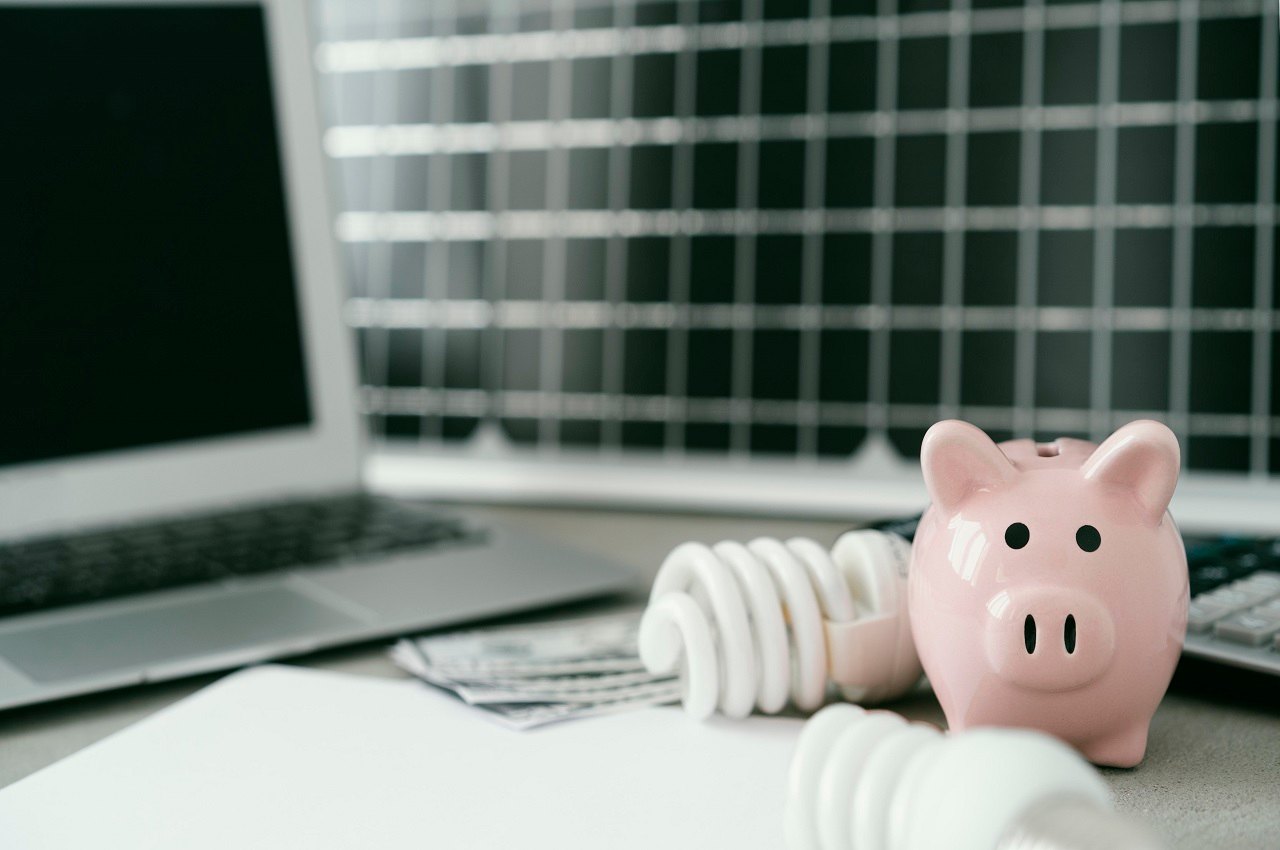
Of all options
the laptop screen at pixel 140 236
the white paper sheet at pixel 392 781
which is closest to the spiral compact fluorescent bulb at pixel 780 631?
the white paper sheet at pixel 392 781

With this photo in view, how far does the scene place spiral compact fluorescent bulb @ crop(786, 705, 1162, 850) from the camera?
12.0 inches

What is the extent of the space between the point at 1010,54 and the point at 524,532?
1.93 ft

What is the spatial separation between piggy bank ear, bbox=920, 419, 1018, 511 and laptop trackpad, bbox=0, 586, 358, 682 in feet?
1.21

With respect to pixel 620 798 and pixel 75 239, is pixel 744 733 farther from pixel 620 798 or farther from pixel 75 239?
pixel 75 239

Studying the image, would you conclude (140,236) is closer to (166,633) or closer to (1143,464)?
(166,633)

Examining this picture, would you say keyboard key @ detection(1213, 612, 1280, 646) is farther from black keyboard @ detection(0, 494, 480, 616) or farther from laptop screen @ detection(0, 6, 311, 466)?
laptop screen @ detection(0, 6, 311, 466)

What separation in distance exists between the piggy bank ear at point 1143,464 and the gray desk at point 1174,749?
0.11 metres

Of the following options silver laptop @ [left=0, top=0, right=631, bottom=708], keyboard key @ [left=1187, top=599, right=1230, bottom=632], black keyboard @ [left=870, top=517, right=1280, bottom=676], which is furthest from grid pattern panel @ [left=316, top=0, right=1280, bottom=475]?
keyboard key @ [left=1187, top=599, right=1230, bottom=632]

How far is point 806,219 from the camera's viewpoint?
3.60 feet

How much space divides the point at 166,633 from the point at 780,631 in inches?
13.4

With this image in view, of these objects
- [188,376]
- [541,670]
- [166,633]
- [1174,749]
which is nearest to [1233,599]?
[1174,749]

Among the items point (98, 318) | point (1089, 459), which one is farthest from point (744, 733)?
point (98, 318)

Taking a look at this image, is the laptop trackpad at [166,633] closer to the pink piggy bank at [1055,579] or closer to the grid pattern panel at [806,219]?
the pink piggy bank at [1055,579]

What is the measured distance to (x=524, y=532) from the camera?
0.88m
